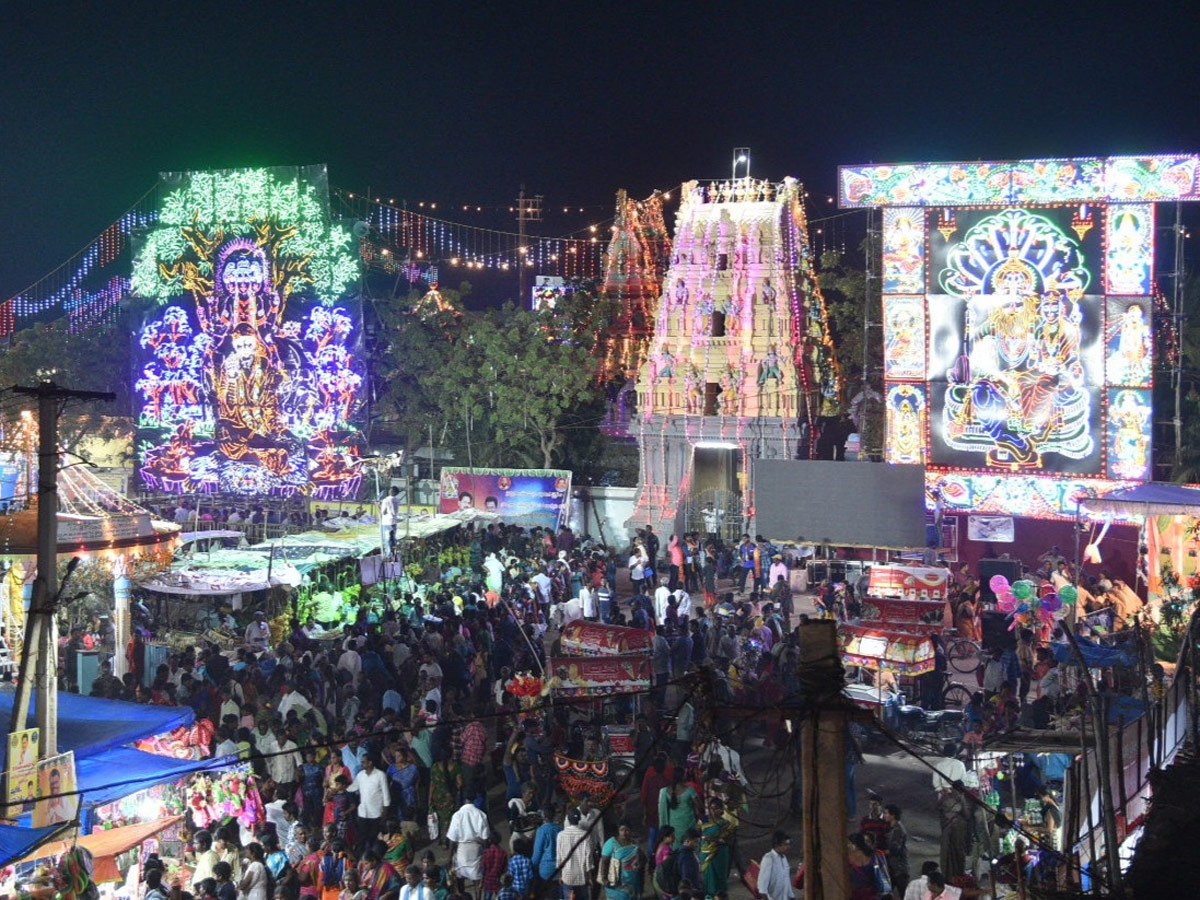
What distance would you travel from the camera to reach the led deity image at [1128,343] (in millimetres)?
23594

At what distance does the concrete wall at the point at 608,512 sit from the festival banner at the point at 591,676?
16.8 metres

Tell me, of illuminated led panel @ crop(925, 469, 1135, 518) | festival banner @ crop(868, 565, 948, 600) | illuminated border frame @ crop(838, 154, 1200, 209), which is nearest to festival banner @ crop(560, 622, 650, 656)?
festival banner @ crop(868, 565, 948, 600)

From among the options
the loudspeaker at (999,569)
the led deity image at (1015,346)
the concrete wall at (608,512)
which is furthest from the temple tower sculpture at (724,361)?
the loudspeaker at (999,569)

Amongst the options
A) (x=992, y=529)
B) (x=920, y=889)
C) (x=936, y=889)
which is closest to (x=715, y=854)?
(x=920, y=889)

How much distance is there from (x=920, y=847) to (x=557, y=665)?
402 cm

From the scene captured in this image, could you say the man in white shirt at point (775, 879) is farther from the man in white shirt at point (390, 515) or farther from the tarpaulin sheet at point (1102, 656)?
the man in white shirt at point (390, 515)

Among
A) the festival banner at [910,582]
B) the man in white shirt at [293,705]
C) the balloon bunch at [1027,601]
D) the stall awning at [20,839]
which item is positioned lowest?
the stall awning at [20,839]

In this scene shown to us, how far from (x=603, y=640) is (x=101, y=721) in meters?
5.22

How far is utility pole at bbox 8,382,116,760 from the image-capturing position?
32.3 feet

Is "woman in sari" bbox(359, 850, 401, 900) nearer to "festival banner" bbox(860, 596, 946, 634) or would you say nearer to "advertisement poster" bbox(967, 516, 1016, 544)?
"festival banner" bbox(860, 596, 946, 634)

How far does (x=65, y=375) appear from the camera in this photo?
4022 cm

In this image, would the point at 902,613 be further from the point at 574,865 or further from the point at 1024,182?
the point at 1024,182

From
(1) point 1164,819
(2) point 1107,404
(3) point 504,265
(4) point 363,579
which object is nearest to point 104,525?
(4) point 363,579

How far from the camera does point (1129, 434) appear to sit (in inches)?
938
